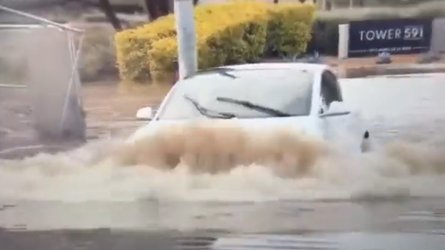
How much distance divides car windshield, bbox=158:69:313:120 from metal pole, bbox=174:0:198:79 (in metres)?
0.03

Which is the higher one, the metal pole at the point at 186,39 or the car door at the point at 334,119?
the metal pole at the point at 186,39

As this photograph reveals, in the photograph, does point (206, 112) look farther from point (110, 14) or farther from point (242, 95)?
point (110, 14)

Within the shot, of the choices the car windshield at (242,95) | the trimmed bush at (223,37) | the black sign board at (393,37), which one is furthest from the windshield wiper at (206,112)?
the black sign board at (393,37)

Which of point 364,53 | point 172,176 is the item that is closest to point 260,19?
point 364,53

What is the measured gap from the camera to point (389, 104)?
261 cm

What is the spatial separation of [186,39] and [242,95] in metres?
0.23

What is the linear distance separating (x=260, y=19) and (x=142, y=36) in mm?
349

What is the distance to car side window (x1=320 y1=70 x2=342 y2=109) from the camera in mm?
2604

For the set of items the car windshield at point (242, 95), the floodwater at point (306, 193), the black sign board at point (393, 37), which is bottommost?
the floodwater at point (306, 193)

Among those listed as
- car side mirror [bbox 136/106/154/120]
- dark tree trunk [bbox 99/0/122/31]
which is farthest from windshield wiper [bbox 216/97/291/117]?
dark tree trunk [bbox 99/0/122/31]

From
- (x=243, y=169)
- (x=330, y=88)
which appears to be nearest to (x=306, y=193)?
(x=243, y=169)

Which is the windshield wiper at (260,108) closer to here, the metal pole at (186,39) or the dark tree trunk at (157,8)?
the metal pole at (186,39)

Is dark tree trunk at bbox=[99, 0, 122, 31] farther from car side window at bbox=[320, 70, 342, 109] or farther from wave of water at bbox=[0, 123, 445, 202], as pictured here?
car side window at bbox=[320, 70, 342, 109]

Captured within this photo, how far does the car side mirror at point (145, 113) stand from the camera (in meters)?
2.64
